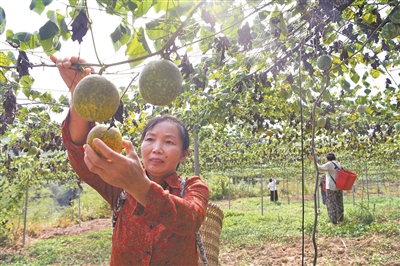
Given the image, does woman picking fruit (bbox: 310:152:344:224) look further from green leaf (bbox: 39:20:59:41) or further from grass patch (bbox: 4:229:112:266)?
green leaf (bbox: 39:20:59:41)

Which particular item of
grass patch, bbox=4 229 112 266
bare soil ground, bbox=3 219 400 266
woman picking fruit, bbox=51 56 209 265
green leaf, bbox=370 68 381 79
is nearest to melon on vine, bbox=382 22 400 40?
green leaf, bbox=370 68 381 79

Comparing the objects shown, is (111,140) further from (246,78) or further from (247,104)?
(247,104)

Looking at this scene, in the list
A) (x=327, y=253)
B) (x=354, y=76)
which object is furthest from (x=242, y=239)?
(x=354, y=76)

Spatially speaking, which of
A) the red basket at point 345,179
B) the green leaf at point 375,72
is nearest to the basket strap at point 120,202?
the green leaf at point 375,72

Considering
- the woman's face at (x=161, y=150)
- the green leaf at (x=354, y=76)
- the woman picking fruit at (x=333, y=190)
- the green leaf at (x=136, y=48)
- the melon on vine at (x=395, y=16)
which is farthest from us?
the woman picking fruit at (x=333, y=190)

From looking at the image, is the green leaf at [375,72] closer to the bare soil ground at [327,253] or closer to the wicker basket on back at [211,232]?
the wicker basket on back at [211,232]

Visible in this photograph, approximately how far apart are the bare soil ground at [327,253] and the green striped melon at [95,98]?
16.6 feet

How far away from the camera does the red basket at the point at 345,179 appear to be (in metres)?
6.63

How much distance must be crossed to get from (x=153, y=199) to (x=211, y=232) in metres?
1.68

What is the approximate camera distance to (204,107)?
15.2 ft

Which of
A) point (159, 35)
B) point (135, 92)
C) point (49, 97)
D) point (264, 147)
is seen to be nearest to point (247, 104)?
point (135, 92)

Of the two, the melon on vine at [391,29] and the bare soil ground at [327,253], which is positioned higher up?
the melon on vine at [391,29]

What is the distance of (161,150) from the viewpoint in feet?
5.46

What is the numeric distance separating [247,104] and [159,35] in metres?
4.16
